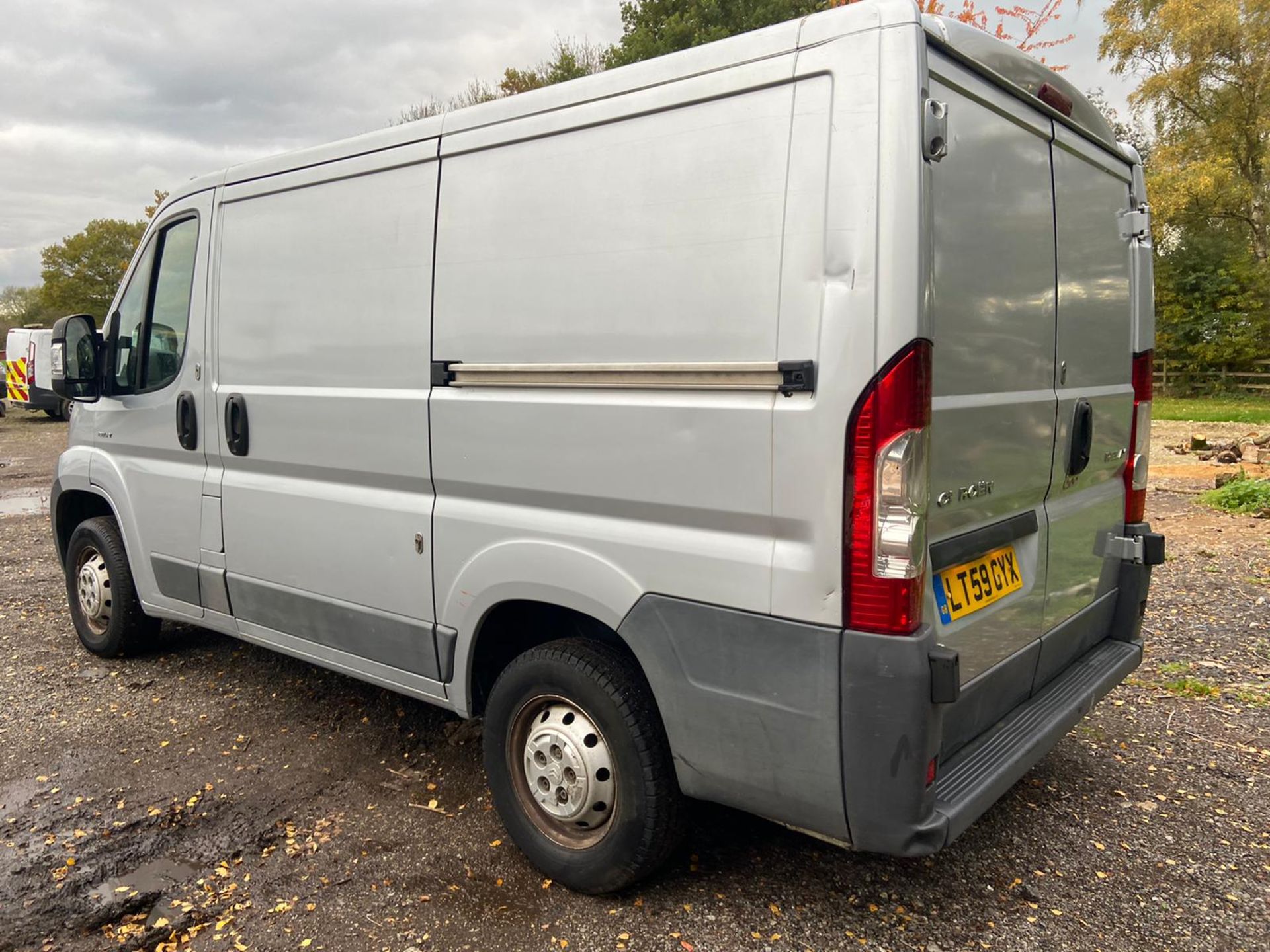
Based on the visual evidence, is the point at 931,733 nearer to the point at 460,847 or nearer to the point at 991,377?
the point at 991,377

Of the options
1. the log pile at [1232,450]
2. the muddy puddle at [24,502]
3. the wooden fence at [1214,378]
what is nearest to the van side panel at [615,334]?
the muddy puddle at [24,502]

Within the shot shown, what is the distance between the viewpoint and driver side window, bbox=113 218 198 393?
416 centimetres

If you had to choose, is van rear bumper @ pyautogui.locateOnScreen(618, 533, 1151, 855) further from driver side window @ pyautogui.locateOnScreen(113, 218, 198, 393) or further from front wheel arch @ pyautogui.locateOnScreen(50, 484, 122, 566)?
front wheel arch @ pyautogui.locateOnScreen(50, 484, 122, 566)

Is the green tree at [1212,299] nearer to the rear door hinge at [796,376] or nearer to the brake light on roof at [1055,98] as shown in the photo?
the brake light on roof at [1055,98]

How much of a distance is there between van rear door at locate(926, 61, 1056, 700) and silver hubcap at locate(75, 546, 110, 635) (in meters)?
4.38

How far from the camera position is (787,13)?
2209 centimetres

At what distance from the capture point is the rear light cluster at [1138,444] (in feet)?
11.5

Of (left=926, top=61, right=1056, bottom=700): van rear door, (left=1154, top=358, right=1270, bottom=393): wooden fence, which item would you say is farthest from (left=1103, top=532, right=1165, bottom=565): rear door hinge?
(left=1154, top=358, right=1270, bottom=393): wooden fence

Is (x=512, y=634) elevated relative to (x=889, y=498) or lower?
lower

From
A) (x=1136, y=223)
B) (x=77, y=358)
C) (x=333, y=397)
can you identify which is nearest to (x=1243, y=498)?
(x=1136, y=223)

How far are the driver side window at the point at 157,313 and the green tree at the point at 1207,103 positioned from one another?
28.8 metres

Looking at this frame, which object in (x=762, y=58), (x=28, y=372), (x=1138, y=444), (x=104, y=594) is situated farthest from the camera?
(x=28, y=372)

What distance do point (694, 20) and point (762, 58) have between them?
22.6 m

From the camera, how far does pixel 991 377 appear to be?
99.6 inches
